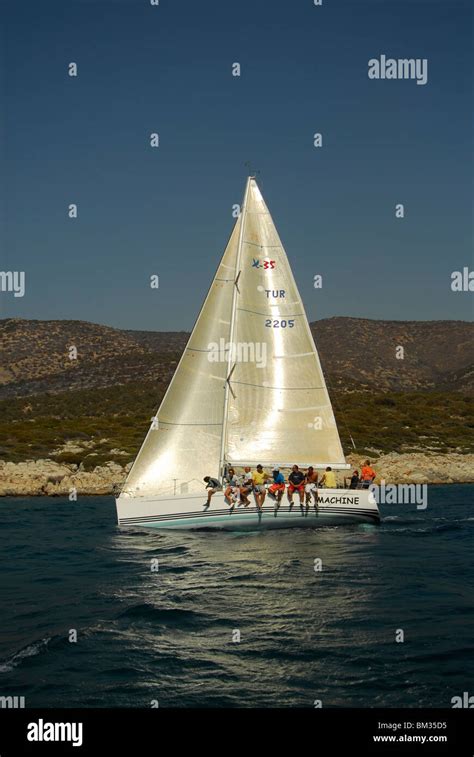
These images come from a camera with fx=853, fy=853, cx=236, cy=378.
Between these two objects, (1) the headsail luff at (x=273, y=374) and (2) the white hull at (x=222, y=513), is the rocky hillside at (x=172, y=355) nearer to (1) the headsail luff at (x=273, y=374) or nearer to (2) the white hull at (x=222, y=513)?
(1) the headsail luff at (x=273, y=374)

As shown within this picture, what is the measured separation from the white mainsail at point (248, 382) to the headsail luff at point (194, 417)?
4cm

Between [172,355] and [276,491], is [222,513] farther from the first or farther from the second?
[172,355]

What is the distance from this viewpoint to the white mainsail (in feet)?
103

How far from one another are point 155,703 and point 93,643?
4.08 m

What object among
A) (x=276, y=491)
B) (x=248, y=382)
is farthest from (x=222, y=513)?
(x=248, y=382)

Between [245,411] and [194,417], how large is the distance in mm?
1932

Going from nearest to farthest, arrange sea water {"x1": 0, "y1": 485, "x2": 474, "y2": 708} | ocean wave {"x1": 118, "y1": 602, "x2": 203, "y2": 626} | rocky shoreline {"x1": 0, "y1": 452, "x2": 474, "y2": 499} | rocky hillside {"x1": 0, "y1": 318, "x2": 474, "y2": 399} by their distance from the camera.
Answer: sea water {"x1": 0, "y1": 485, "x2": 474, "y2": 708}, ocean wave {"x1": 118, "y1": 602, "x2": 203, "y2": 626}, rocky shoreline {"x1": 0, "y1": 452, "x2": 474, "y2": 499}, rocky hillside {"x1": 0, "y1": 318, "x2": 474, "y2": 399}

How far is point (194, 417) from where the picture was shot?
104 feet

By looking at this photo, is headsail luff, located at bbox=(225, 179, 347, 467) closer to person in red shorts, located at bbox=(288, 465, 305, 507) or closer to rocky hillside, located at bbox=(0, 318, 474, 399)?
person in red shorts, located at bbox=(288, 465, 305, 507)

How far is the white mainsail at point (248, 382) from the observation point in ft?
103

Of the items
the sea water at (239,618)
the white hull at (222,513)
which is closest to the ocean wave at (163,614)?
the sea water at (239,618)

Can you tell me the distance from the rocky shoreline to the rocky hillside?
44.6 meters

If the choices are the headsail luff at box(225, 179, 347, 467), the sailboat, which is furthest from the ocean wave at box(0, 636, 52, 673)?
the headsail luff at box(225, 179, 347, 467)
